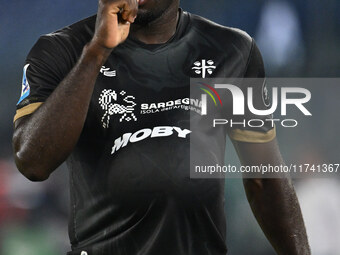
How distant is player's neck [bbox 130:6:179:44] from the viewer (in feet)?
6.62

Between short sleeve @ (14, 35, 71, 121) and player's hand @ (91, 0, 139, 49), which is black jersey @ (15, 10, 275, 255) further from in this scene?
player's hand @ (91, 0, 139, 49)

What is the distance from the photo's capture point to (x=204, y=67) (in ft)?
6.68

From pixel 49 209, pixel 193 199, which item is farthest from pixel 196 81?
pixel 49 209

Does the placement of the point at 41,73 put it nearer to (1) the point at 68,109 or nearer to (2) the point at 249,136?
(1) the point at 68,109

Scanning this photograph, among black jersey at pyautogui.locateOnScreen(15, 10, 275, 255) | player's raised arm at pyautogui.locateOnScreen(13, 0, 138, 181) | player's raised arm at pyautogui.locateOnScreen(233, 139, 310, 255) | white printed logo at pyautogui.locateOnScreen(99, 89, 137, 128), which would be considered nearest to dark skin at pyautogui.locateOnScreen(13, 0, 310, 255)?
player's raised arm at pyautogui.locateOnScreen(13, 0, 138, 181)

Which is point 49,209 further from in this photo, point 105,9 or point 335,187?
point 105,9

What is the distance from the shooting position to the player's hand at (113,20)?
5.07 feet

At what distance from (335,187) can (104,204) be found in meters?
2.62

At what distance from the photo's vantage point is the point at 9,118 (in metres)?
4.19

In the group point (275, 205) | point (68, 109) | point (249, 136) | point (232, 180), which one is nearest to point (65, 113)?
point (68, 109)

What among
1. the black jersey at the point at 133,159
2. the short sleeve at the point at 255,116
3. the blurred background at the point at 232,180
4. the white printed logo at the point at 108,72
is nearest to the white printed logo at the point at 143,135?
the black jersey at the point at 133,159

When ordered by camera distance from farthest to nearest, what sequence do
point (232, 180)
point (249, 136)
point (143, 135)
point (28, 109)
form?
point (232, 180) → point (249, 136) → point (143, 135) → point (28, 109)

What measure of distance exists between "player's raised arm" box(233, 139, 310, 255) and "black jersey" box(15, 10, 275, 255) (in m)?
0.19

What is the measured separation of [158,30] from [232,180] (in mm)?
2342
